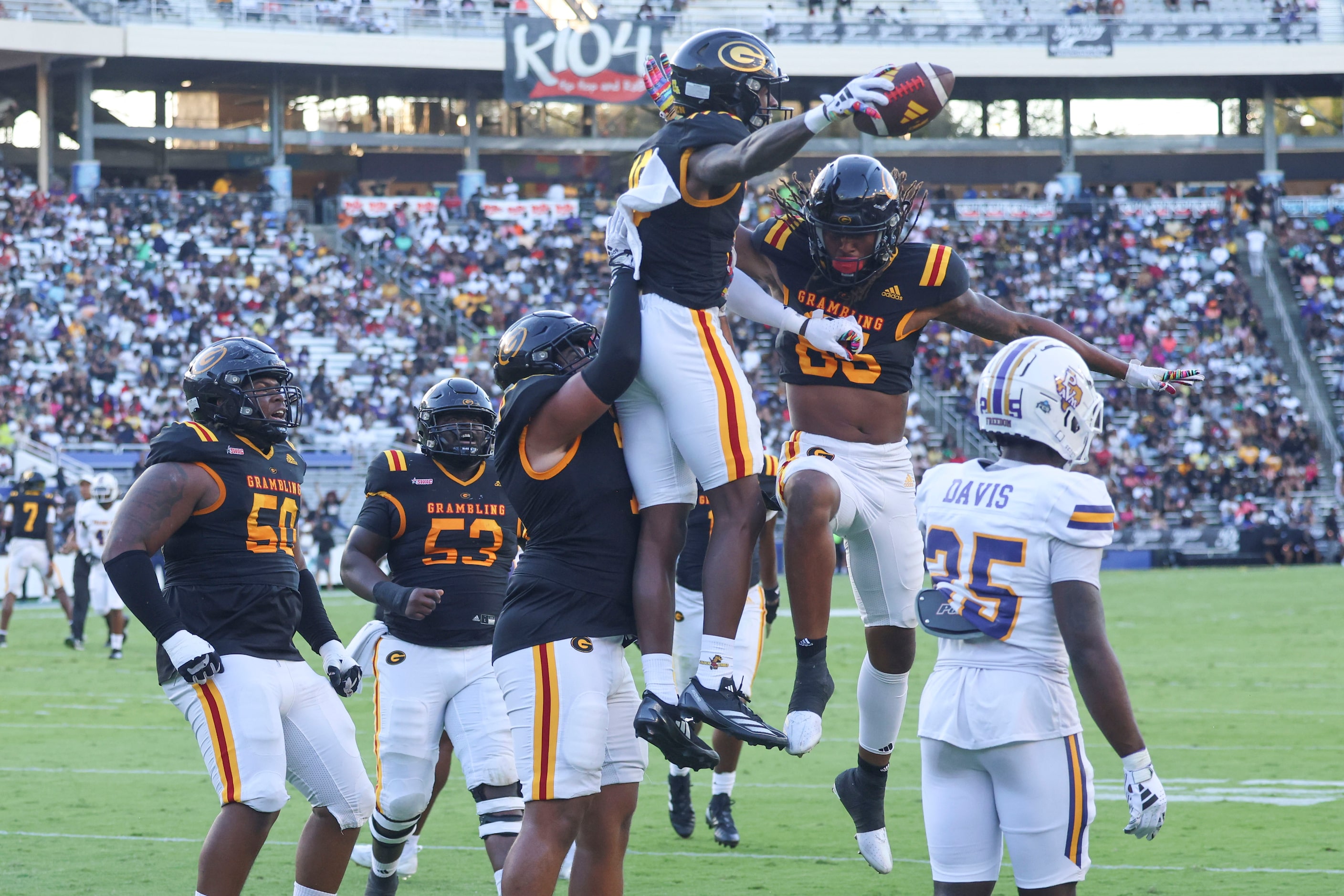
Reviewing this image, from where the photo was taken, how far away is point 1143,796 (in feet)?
15.2

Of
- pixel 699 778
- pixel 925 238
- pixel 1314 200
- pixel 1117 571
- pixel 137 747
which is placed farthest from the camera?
pixel 1314 200

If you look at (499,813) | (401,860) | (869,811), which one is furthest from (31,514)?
(869,811)

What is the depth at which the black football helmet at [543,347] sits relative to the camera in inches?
224

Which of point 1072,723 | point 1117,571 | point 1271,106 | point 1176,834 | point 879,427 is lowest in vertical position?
point 1117,571

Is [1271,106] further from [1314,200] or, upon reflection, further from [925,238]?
[925,238]

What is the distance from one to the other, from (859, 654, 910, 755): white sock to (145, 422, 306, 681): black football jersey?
2.37 meters

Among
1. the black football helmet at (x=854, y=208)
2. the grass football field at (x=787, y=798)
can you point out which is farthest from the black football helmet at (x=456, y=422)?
the grass football field at (x=787, y=798)

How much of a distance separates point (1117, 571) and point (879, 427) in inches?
1016

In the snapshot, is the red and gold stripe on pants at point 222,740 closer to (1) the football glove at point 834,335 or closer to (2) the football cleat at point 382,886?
(2) the football cleat at point 382,886

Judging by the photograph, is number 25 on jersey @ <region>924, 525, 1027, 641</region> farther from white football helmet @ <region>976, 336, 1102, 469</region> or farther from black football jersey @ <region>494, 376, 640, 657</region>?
black football jersey @ <region>494, 376, 640, 657</region>

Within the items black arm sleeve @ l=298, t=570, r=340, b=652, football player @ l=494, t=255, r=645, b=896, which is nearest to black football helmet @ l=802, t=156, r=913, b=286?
football player @ l=494, t=255, r=645, b=896

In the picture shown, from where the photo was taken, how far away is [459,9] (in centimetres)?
4194

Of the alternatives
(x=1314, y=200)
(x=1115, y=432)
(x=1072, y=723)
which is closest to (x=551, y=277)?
(x=1115, y=432)

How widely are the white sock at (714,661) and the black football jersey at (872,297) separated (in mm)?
1677
